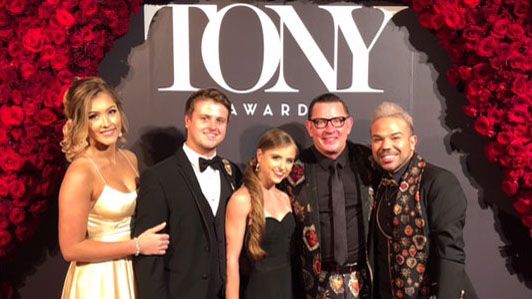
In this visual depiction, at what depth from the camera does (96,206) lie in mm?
2713

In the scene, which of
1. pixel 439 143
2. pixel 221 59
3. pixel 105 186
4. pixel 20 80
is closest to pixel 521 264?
pixel 439 143

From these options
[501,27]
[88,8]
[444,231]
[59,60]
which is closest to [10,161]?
[59,60]

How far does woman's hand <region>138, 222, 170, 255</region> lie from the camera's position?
2654 millimetres

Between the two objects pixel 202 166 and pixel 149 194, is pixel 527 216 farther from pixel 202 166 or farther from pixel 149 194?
pixel 149 194

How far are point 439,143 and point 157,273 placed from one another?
207cm

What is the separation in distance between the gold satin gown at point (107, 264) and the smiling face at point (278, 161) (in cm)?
70

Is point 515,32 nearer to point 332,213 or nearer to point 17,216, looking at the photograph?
point 332,213

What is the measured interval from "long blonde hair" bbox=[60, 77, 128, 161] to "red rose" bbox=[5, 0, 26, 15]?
82 cm

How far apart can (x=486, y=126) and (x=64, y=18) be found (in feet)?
8.55

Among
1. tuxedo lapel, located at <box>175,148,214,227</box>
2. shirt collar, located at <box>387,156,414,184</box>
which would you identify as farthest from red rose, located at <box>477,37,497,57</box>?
tuxedo lapel, located at <box>175,148,214,227</box>

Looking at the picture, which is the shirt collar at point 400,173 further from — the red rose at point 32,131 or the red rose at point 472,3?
the red rose at point 32,131

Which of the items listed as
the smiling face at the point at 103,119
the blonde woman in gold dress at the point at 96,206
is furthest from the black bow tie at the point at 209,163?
the smiling face at the point at 103,119

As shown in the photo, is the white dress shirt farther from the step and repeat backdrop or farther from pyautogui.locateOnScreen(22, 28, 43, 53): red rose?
pyautogui.locateOnScreen(22, 28, 43, 53): red rose

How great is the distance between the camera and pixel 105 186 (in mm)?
2719
